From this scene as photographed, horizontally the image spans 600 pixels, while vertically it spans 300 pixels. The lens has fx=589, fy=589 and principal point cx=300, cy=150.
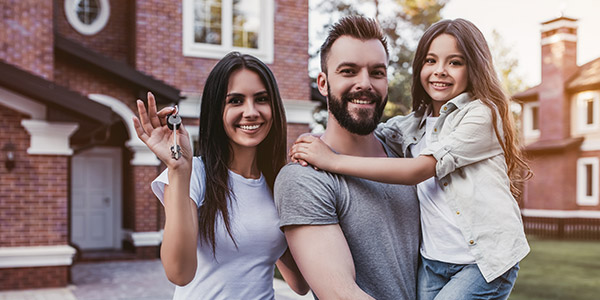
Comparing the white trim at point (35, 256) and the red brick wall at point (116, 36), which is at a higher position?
the red brick wall at point (116, 36)

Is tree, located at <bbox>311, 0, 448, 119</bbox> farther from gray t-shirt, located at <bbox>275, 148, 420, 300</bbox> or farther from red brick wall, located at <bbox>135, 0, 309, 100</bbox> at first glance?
gray t-shirt, located at <bbox>275, 148, 420, 300</bbox>

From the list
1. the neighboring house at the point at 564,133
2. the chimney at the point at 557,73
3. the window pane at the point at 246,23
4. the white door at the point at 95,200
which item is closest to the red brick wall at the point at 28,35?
the white door at the point at 95,200

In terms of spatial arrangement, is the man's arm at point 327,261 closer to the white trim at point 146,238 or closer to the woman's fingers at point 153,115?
the woman's fingers at point 153,115

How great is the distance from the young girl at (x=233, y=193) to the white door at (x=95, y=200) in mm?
12352

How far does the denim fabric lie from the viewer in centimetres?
235

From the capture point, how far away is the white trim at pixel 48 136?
933cm

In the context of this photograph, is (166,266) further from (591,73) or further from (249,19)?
(591,73)

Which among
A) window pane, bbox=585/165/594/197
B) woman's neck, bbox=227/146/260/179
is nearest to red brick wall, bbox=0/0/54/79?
woman's neck, bbox=227/146/260/179

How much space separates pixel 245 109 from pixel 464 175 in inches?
37.2

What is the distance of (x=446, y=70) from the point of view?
265 centimetres

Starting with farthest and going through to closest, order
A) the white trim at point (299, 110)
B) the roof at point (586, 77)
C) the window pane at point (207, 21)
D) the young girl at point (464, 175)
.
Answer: the roof at point (586, 77)
the white trim at point (299, 110)
the window pane at point (207, 21)
the young girl at point (464, 175)

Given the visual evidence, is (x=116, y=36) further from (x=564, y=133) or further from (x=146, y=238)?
(x=564, y=133)

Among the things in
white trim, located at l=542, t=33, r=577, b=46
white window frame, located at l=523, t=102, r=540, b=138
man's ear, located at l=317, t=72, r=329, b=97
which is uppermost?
white trim, located at l=542, t=33, r=577, b=46

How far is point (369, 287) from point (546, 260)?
15.7 meters
